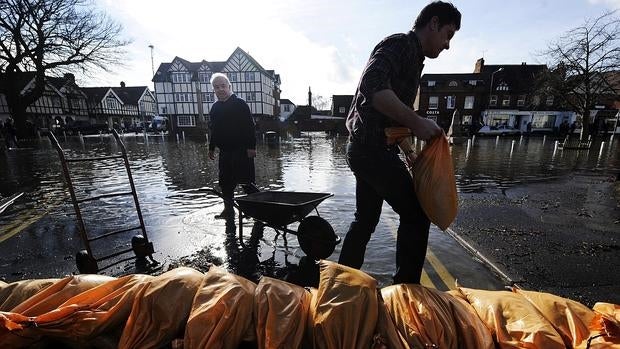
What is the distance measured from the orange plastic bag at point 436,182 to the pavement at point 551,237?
1.64m

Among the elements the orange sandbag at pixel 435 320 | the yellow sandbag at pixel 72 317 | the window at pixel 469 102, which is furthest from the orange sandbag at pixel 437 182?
the window at pixel 469 102

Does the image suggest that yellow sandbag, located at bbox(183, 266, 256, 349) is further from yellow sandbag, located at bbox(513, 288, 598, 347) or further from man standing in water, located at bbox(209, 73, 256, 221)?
man standing in water, located at bbox(209, 73, 256, 221)

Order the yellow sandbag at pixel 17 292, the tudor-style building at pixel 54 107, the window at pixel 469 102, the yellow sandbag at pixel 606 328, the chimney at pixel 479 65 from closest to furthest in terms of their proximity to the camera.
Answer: the yellow sandbag at pixel 606 328 < the yellow sandbag at pixel 17 292 < the tudor-style building at pixel 54 107 < the window at pixel 469 102 < the chimney at pixel 479 65

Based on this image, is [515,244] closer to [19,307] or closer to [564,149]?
[19,307]

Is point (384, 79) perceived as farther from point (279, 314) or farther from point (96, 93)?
point (96, 93)

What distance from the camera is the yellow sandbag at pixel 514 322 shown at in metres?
1.40

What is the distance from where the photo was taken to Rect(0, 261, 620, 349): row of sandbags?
57.6 inches

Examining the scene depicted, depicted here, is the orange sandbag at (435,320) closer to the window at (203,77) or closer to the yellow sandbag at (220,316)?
the yellow sandbag at (220,316)

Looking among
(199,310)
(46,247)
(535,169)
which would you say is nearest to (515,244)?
(199,310)

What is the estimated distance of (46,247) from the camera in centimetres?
379

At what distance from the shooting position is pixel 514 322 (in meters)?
1.54

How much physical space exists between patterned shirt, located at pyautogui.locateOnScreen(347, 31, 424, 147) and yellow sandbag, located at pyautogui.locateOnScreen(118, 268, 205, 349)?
148cm

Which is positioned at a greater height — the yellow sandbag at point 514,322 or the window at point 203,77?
the window at point 203,77

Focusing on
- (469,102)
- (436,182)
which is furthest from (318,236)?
(469,102)
